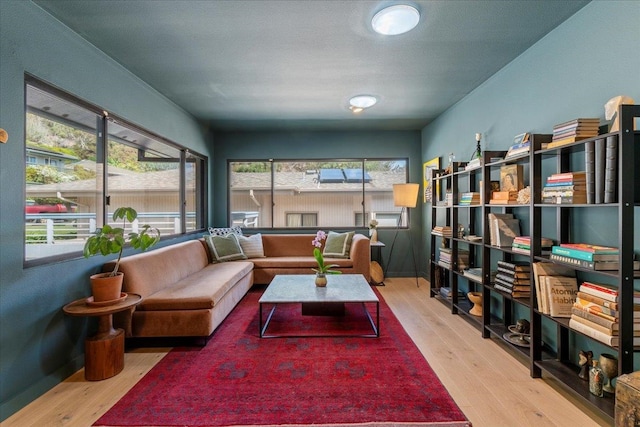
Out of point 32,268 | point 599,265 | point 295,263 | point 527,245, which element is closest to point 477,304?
point 527,245

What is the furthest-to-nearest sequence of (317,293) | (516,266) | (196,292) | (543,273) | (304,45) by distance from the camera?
(317,293) → (196,292) → (304,45) → (516,266) → (543,273)

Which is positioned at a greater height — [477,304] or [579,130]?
[579,130]

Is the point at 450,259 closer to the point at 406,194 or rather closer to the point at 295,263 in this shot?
the point at 406,194

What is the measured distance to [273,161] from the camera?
17.2ft

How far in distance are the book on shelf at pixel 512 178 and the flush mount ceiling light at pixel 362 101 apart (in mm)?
1715

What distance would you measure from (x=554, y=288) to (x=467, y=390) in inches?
34.8

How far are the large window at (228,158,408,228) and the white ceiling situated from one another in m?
1.64

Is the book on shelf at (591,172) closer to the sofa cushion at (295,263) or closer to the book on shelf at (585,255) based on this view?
the book on shelf at (585,255)

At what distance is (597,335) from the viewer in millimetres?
1584

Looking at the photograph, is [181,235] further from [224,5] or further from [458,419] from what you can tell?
[458,419]

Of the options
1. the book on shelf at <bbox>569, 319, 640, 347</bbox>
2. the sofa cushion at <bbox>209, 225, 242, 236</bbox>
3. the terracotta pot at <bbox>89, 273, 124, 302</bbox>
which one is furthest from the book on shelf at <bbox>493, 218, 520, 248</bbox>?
the sofa cushion at <bbox>209, 225, 242, 236</bbox>

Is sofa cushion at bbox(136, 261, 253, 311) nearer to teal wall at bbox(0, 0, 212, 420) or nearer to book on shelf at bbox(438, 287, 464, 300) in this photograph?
teal wall at bbox(0, 0, 212, 420)

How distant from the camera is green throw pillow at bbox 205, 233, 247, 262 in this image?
4191 millimetres

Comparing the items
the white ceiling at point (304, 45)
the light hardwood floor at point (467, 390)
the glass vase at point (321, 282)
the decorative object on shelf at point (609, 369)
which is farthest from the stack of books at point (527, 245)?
the glass vase at point (321, 282)
